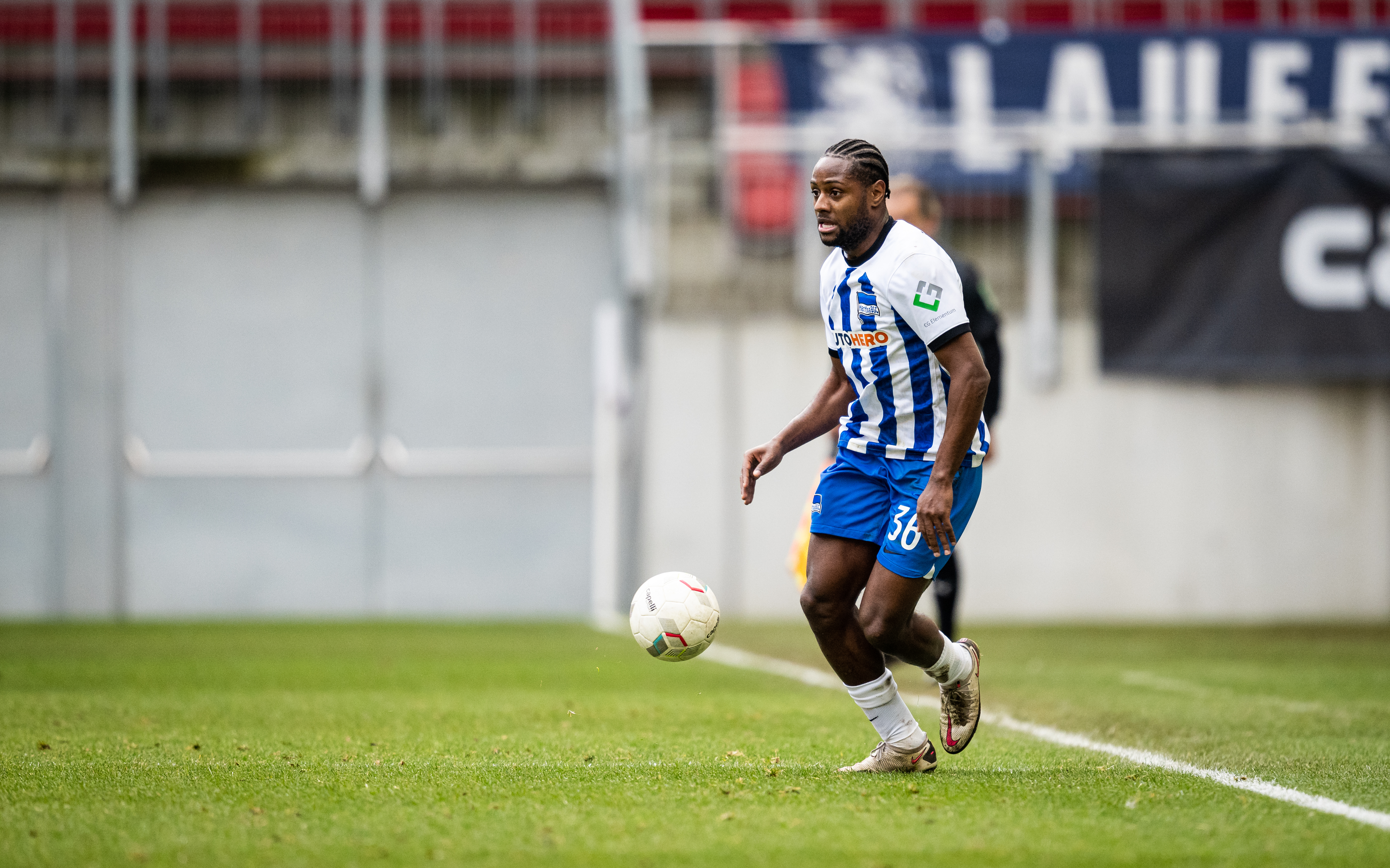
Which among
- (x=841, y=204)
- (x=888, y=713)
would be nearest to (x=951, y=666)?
(x=888, y=713)

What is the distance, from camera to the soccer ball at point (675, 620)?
5223 millimetres

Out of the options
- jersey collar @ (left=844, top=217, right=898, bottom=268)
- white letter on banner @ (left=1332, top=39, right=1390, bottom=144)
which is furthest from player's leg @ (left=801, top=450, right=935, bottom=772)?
white letter on banner @ (left=1332, top=39, right=1390, bottom=144)

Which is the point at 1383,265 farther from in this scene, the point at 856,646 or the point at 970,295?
the point at 856,646

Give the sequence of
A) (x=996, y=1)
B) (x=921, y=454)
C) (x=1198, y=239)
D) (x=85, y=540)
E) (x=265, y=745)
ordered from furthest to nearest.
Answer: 1. (x=996, y=1)
2. (x=85, y=540)
3. (x=1198, y=239)
4. (x=265, y=745)
5. (x=921, y=454)

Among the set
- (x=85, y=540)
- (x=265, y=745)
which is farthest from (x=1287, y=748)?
(x=85, y=540)

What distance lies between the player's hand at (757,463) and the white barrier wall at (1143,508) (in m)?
8.13

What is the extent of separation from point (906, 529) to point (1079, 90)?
9939mm

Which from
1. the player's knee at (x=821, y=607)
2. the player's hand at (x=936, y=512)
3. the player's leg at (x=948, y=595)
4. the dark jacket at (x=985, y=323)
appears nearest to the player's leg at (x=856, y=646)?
the player's knee at (x=821, y=607)

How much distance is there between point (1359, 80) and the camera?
13.9 metres

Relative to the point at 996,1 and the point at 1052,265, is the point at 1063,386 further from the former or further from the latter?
the point at 996,1

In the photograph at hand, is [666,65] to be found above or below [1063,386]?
above

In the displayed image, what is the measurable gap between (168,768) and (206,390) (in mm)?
9974

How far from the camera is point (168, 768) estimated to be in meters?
5.08

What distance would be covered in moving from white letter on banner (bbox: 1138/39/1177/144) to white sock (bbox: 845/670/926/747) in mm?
9899
